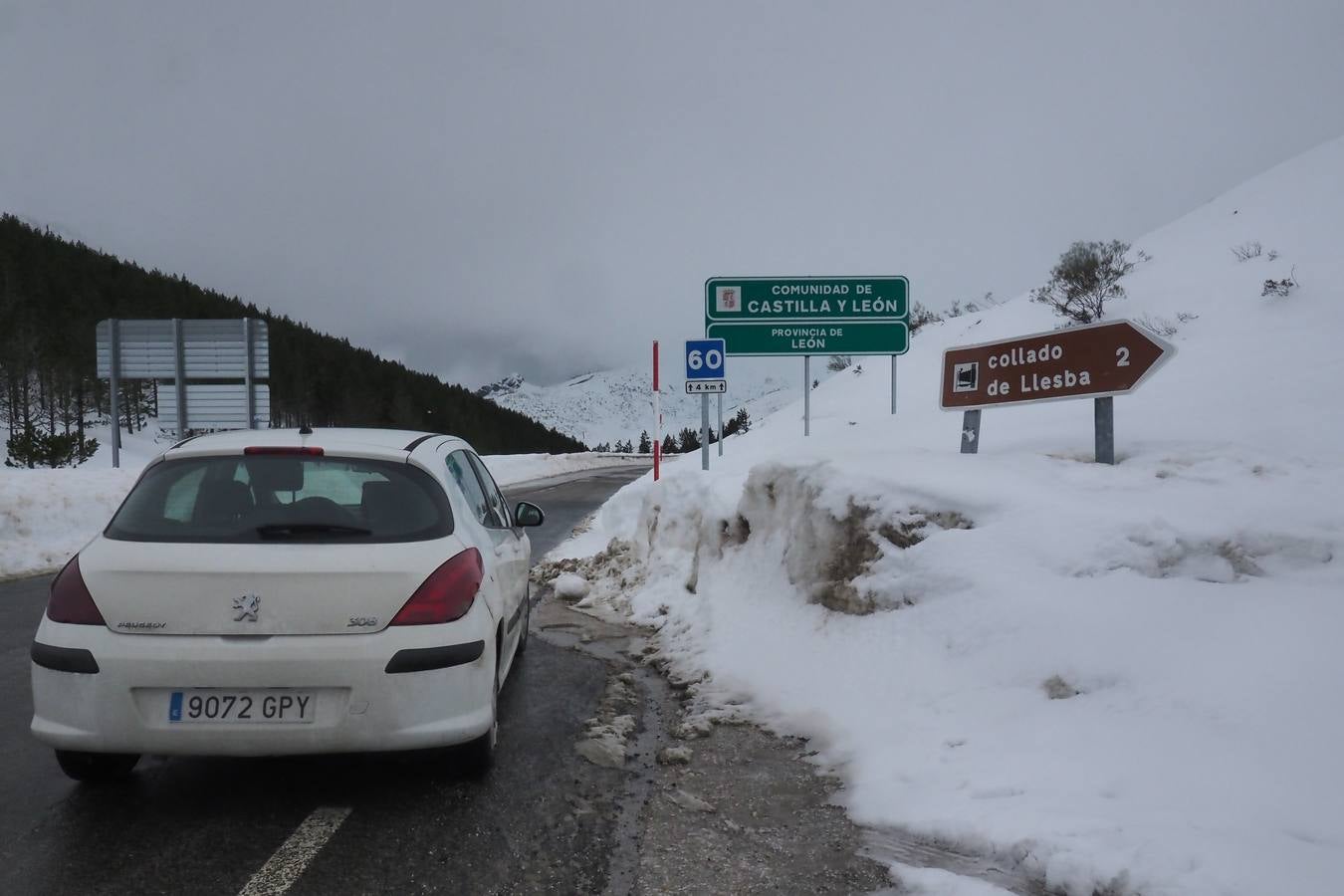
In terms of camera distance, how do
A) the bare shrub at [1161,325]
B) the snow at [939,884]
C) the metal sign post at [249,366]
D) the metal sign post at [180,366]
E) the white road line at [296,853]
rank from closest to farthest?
the snow at [939,884] → the white road line at [296,853] → the bare shrub at [1161,325] → the metal sign post at [180,366] → the metal sign post at [249,366]

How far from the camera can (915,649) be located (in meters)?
4.61

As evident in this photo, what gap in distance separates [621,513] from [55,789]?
9.00 m

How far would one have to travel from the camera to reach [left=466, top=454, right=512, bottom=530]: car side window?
5.26 m

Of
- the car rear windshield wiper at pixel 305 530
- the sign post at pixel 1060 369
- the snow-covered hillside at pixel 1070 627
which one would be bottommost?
the snow-covered hillside at pixel 1070 627

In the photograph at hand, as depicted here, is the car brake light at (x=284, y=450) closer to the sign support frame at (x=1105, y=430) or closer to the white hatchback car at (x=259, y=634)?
the white hatchback car at (x=259, y=634)

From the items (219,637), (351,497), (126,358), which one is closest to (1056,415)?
(351,497)

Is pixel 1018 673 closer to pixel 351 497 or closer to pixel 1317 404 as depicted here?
pixel 351 497

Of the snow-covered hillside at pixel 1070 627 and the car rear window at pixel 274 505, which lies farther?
the car rear window at pixel 274 505

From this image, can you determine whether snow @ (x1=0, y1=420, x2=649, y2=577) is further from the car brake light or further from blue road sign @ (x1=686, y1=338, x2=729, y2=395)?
the car brake light

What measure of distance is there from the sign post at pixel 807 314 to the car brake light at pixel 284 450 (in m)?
10.5

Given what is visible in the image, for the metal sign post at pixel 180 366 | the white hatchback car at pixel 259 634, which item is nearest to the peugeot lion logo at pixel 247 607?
the white hatchback car at pixel 259 634

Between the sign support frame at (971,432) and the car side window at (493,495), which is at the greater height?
the sign support frame at (971,432)

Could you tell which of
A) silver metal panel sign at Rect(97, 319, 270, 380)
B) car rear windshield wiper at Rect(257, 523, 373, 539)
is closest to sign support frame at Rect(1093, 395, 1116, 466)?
car rear windshield wiper at Rect(257, 523, 373, 539)

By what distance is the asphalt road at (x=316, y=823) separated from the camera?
2895 millimetres
